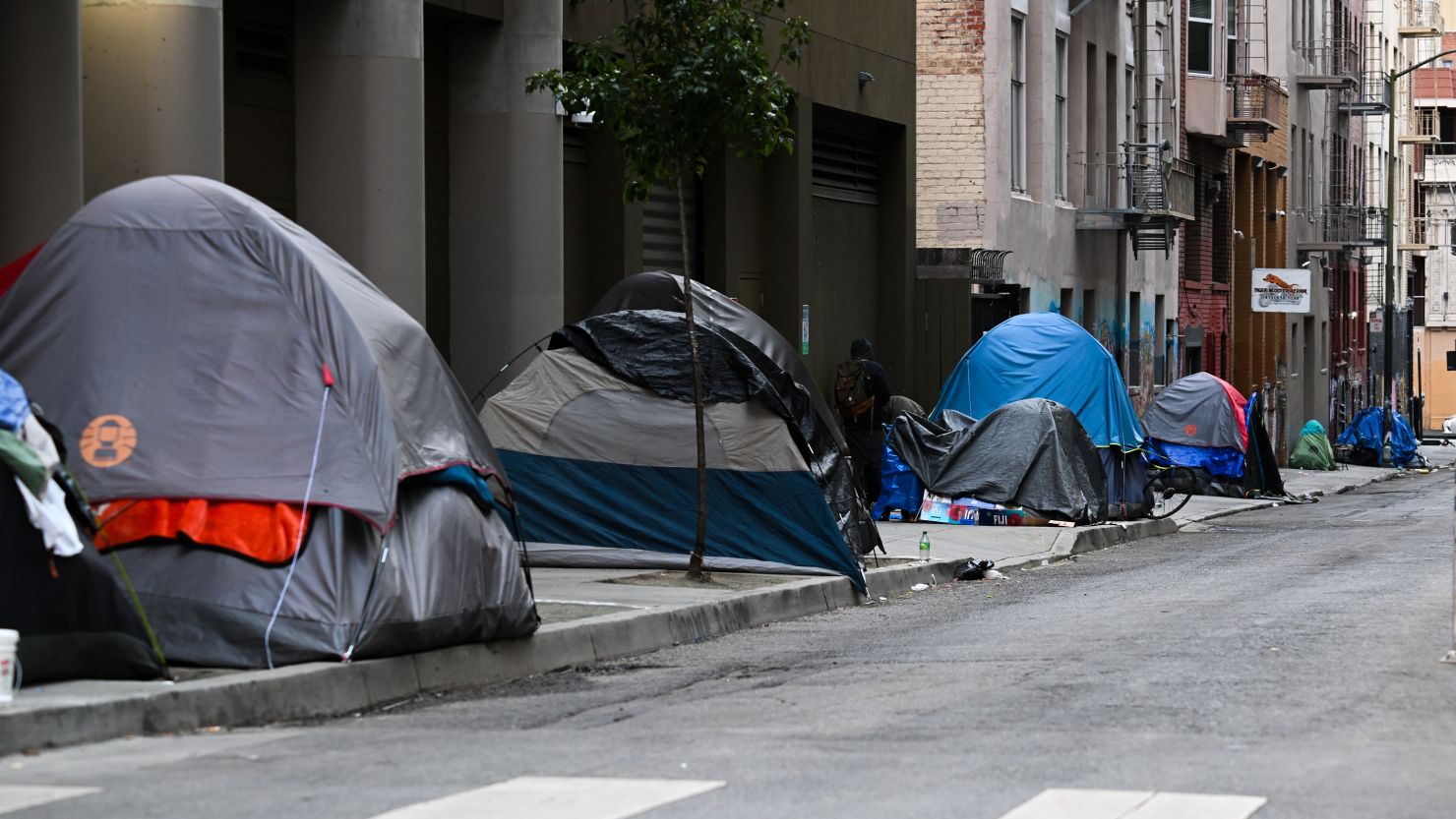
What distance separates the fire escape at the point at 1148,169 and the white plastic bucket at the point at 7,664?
30765 mm

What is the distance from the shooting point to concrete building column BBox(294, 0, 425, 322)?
54.6 feet

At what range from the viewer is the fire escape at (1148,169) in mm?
38844

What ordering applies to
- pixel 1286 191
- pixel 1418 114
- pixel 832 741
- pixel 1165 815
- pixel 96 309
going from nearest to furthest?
pixel 1165 815 < pixel 832 741 < pixel 96 309 < pixel 1286 191 < pixel 1418 114

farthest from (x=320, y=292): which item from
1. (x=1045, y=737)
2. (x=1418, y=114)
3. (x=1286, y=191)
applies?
(x=1418, y=114)

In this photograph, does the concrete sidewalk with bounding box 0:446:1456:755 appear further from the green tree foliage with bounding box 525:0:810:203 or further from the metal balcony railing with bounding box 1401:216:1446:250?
the metal balcony railing with bounding box 1401:216:1446:250

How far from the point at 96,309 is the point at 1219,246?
41.9m

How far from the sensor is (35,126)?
42.6 ft

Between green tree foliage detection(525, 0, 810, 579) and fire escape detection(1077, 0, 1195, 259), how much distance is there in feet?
76.9

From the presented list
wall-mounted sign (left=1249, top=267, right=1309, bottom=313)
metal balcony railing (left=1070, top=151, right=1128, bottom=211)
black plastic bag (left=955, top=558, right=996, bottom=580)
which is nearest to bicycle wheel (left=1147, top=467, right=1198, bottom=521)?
metal balcony railing (left=1070, top=151, right=1128, bottom=211)

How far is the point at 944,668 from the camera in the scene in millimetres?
11102

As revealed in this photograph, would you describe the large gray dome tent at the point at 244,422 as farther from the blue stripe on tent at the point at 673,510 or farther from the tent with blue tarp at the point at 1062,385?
the tent with blue tarp at the point at 1062,385

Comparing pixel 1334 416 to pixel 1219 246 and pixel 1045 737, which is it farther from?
pixel 1045 737

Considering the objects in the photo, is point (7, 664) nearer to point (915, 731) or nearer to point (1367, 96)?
point (915, 731)

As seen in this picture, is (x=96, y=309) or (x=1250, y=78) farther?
(x=1250, y=78)
